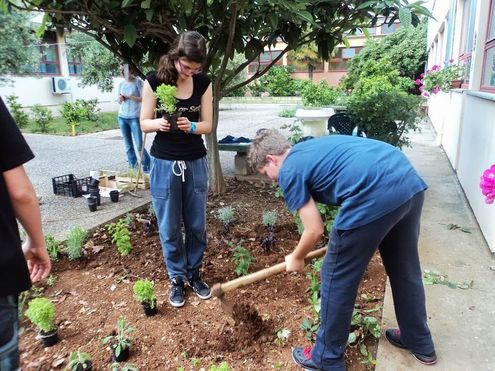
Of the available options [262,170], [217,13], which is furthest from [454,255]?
[217,13]

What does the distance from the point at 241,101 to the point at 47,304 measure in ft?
86.3

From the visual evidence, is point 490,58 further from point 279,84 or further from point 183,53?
point 279,84

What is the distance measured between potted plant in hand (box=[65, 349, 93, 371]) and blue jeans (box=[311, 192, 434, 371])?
4.00ft

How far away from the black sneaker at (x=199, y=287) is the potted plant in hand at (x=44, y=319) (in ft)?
3.06

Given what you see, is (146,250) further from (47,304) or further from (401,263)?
(401,263)

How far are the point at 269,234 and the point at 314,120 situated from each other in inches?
158

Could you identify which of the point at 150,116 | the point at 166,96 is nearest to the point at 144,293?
the point at 150,116

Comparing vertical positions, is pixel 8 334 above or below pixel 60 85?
below

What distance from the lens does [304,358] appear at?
2256mm

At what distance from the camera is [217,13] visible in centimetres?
363

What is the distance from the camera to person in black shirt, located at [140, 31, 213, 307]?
2615 mm

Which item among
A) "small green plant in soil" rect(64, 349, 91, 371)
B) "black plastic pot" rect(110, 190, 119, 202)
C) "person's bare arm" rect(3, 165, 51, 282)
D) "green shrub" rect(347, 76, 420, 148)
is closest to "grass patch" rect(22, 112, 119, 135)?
"black plastic pot" rect(110, 190, 119, 202)

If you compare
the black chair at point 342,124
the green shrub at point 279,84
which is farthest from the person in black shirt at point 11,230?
the green shrub at point 279,84

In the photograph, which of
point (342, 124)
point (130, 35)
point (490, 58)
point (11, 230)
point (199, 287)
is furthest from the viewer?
point (342, 124)
